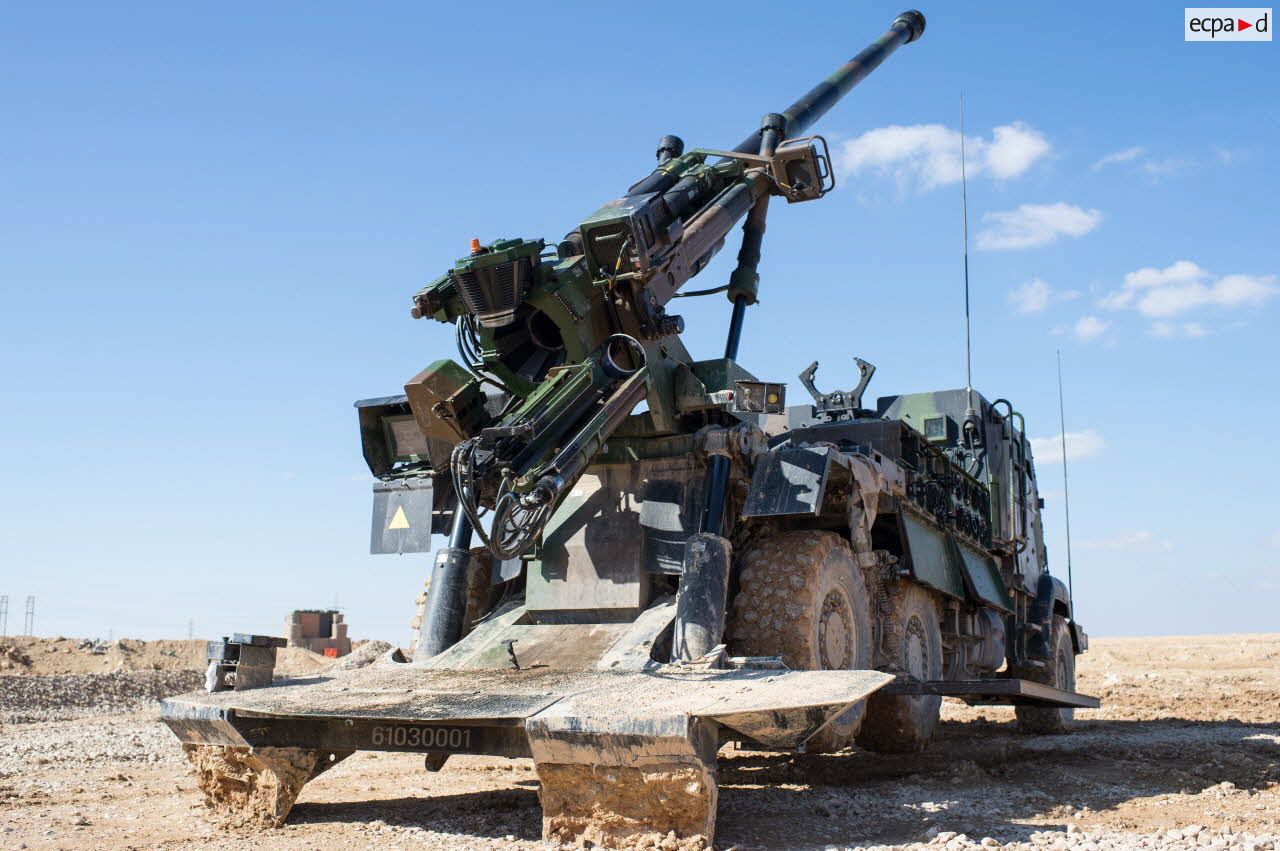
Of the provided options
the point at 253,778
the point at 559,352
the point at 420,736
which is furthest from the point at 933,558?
the point at 253,778

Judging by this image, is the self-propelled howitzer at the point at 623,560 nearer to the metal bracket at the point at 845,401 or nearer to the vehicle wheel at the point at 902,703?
the vehicle wheel at the point at 902,703

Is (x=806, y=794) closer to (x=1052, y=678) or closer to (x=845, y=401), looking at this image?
(x=845, y=401)

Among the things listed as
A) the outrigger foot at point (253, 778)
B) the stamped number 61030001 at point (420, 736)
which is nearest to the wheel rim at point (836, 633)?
the stamped number 61030001 at point (420, 736)

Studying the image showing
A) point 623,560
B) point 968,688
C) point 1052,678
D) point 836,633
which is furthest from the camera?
point 1052,678

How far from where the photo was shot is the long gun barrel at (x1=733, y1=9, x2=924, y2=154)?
10927 mm

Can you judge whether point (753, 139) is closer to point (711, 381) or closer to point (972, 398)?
point (711, 381)

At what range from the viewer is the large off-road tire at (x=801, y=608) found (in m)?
8.21

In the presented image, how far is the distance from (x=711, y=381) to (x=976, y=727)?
8.14 m

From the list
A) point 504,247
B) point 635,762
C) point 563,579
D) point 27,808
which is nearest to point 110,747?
point 27,808

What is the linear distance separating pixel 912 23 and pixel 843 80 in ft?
7.20

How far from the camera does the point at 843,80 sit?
12.0 m

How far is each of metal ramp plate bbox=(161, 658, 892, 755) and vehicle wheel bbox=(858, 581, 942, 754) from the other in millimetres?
3342

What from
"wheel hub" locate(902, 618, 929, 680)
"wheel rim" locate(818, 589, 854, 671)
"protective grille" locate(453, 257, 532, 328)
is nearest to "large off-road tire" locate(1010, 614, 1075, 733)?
"wheel hub" locate(902, 618, 929, 680)

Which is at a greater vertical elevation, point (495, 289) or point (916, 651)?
point (495, 289)
